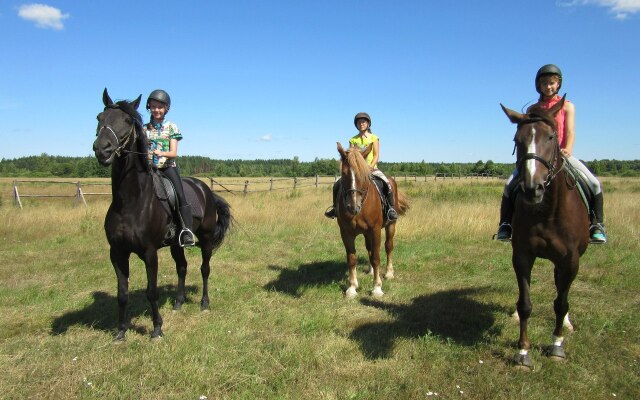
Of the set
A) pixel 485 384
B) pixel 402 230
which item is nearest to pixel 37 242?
pixel 402 230

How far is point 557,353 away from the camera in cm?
420

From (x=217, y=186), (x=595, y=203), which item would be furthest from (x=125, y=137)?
(x=217, y=186)

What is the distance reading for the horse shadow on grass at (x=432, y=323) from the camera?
468cm

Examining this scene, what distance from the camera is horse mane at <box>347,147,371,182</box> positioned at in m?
6.05

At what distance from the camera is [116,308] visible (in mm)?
5992

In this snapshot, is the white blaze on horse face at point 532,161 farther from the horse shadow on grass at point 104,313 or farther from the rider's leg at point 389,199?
the horse shadow on grass at point 104,313

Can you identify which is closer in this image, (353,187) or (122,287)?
(122,287)

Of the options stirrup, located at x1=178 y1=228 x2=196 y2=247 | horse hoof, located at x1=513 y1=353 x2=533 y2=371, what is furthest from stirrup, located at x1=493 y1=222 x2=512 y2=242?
stirrup, located at x1=178 y1=228 x2=196 y2=247

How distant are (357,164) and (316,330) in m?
2.57

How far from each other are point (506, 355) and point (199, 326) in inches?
148

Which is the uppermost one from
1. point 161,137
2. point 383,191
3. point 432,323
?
point 161,137

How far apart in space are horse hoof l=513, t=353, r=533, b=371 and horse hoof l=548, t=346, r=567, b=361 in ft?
1.16

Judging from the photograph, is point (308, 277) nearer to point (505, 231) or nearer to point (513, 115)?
point (505, 231)

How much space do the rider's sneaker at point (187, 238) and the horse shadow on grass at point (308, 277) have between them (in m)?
2.02
